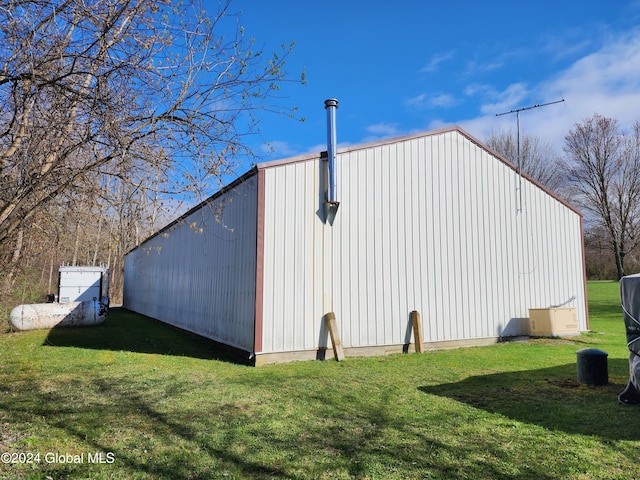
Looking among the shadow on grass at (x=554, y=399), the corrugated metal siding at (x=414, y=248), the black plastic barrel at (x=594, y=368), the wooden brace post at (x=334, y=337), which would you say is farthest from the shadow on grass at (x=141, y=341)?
the black plastic barrel at (x=594, y=368)

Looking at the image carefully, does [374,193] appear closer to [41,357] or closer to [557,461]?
[557,461]

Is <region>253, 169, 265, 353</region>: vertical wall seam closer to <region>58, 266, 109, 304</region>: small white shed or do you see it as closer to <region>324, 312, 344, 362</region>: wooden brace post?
<region>324, 312, 344, 362</region>: wooden brace post

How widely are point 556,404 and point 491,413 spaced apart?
3.64 ft

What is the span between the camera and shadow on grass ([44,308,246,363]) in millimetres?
10499

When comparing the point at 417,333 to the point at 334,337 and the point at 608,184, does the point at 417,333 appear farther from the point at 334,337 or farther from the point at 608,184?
the point at 608,184

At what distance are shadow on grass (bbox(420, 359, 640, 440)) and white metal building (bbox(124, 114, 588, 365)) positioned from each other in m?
3.16

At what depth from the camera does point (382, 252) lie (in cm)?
1042

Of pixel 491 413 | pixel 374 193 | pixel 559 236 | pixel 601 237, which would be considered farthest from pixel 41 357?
pixel 601 237

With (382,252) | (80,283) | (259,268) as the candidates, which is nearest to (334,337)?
(259,268)

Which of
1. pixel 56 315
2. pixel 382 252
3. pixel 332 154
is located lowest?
pixel 56 315

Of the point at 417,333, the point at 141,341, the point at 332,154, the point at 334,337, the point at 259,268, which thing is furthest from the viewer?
the point at 141,341

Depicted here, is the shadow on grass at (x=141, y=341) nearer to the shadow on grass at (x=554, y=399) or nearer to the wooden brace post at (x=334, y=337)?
the wooden brace post at (x=334, y=337)

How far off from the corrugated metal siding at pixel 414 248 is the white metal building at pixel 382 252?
3 centimetres

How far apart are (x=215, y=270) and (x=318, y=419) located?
7.17 meters
